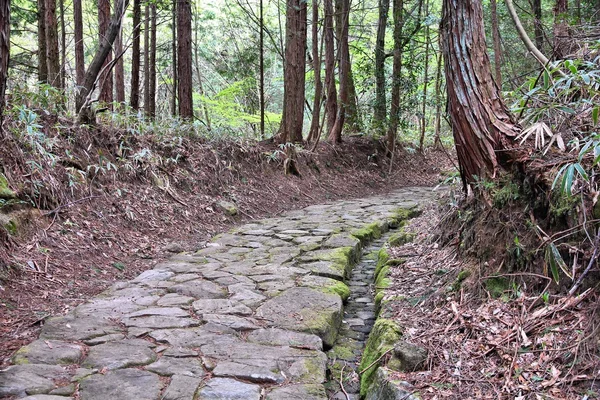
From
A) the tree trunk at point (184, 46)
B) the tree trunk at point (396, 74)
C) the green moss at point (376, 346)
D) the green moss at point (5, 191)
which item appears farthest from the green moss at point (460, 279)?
the tree trunk at point (396, 74)

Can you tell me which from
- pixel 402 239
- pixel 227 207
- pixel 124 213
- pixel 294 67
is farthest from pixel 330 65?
pixel 124 213

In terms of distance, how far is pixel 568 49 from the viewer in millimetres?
3816

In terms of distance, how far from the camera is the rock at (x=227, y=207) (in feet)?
24.1

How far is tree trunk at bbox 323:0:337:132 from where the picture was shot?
11219mm

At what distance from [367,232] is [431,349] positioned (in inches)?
151

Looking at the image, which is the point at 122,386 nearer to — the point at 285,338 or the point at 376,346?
the point at 285,338

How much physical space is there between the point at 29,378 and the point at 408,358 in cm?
209

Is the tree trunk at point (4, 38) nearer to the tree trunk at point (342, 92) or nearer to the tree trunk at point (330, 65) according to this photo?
the tree trunk at point (330, 65)

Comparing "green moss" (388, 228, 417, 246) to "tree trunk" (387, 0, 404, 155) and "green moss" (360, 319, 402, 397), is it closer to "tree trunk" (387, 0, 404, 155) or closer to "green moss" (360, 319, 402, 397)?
"green moss" (360, 319, 402, 397)

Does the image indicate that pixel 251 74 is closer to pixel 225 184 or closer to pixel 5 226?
pixel 225 184

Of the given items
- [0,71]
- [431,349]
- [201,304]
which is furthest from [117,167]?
[431,349]

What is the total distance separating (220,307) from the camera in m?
3.77

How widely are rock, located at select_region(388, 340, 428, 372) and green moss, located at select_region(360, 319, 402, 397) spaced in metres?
0.11

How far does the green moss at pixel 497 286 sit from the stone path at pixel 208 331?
1.10m
